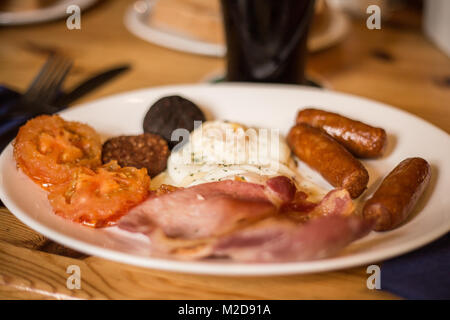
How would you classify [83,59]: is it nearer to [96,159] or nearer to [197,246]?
[96,159]

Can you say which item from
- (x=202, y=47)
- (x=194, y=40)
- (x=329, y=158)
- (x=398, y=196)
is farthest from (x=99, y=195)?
(x=194, y=40)

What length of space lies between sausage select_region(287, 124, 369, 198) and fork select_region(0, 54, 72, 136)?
106cm

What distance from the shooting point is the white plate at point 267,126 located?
1.04 metres

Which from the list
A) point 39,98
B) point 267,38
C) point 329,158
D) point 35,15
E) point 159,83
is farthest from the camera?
point 35,15

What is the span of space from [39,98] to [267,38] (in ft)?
3.40

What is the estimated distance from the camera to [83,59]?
2.63 m

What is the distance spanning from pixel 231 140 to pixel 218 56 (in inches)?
43.4

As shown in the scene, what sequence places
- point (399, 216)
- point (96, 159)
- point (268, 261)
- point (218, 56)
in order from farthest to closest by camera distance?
point (218, 56)
point (96, 159)
point (399, 216)
point (268, 261)

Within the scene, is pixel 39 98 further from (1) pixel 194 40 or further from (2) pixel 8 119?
(1) pixel 194 40

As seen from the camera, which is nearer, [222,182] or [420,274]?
[420,274]

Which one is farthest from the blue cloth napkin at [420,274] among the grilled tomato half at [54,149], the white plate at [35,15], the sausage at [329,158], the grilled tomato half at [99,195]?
the white plate at [35,15]

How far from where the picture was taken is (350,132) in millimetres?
1561
